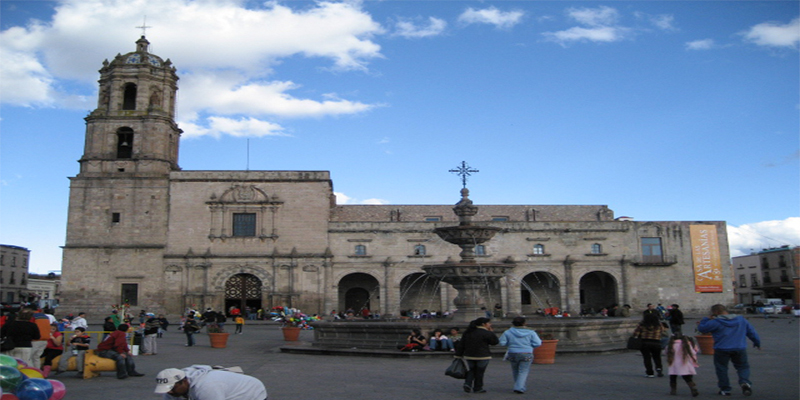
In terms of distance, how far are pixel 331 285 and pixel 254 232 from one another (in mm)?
5961

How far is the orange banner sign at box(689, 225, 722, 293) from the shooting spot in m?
42.8

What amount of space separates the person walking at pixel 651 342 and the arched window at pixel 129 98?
3913cm

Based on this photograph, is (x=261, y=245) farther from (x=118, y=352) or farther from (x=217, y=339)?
(x=118, y=352)

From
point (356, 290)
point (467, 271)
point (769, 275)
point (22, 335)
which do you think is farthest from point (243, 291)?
point (769, 275)

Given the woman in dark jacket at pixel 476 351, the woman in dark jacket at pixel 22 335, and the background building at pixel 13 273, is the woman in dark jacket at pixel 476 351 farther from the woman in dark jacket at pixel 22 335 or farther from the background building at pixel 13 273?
the background building at pixel 13 273

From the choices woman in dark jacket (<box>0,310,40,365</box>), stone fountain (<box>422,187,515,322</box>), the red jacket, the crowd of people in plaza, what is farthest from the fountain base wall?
woman in dark jacket (<box>0,310,40,365</box>)

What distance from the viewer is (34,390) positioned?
22.9ft

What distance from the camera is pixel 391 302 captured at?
40844 mm

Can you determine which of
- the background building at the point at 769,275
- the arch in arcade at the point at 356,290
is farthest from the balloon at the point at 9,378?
the background building at the point at 769,275

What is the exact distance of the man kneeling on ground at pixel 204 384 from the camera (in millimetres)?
5238

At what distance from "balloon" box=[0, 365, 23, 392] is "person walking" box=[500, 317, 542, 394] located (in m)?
6.10

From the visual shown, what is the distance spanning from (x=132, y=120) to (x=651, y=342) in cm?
3780

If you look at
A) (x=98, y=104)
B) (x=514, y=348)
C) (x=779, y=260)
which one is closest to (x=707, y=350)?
(x=514, y=348)

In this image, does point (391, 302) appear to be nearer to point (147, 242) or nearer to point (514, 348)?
point (147, 242)
